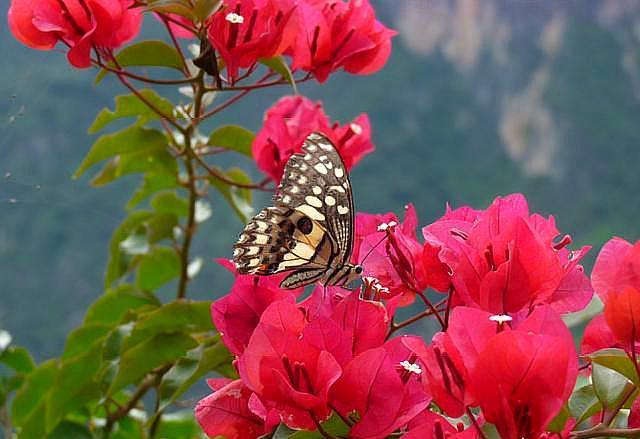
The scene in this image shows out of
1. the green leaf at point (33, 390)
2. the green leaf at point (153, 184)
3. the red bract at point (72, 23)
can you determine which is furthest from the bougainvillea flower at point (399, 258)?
the green leaf at point (33, 390)

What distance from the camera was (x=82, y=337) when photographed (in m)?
1.07

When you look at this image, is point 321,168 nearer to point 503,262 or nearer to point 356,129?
point 503,262

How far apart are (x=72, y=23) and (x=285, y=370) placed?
484 millimetres

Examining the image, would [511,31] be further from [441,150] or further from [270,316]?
[270,316]

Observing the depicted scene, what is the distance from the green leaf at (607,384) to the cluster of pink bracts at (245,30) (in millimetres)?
419

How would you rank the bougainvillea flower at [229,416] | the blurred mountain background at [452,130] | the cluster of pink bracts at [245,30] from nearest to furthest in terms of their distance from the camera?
1. the bougainvillea flower at [229,416]
2. the cluster of pink bracts at [245,30]
3. the blurred mountain background at [452,130]

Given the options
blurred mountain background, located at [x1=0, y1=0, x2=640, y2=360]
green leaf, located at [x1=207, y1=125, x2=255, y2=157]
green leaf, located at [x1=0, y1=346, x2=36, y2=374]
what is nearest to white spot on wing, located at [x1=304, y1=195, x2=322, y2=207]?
green leaf, located at [x1=207, y1=125, x2=255, y2=157]

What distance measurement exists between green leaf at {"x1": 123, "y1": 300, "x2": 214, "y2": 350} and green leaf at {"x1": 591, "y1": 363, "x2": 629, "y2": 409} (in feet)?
1.42

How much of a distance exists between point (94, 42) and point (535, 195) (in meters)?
2.92

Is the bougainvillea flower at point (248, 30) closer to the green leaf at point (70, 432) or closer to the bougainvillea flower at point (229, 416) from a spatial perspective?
the bougainvillea flower at point (229, 416)

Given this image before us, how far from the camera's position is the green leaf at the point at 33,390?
3.57ft

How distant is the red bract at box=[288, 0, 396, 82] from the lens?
0.87m

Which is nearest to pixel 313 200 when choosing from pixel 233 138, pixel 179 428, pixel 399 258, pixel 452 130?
pixel 399 258

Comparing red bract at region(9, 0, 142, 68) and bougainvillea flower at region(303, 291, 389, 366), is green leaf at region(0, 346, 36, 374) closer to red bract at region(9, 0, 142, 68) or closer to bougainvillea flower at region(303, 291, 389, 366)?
red bract at region(9, 0, 142, 68)
